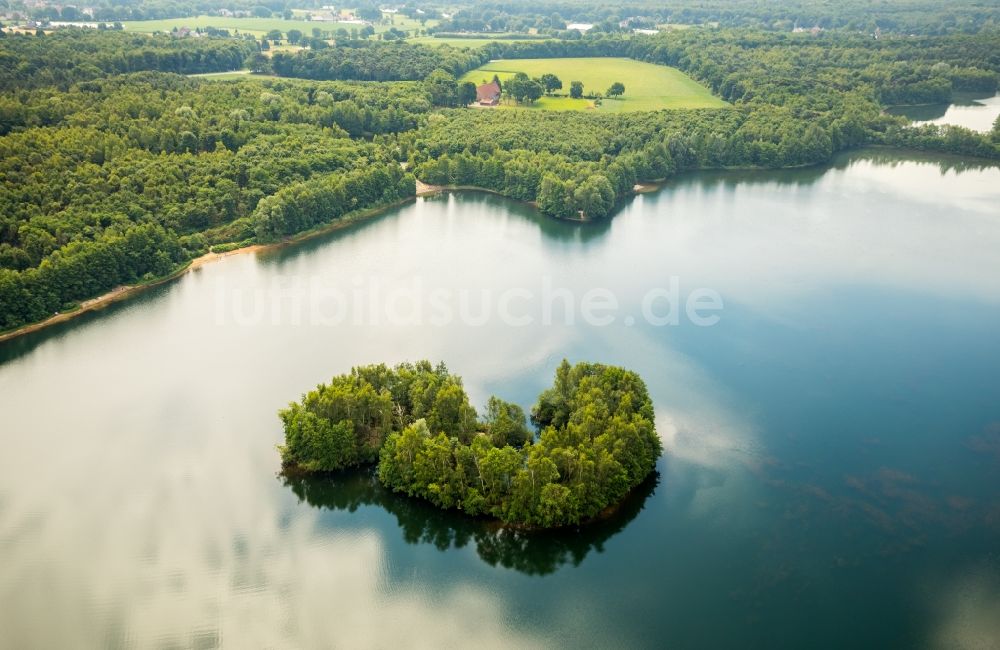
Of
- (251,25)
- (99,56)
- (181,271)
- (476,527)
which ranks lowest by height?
(476,527)

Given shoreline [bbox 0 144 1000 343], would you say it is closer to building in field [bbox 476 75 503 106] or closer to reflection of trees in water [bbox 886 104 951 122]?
reflection of trees in water [bbox 886 104 951 122]

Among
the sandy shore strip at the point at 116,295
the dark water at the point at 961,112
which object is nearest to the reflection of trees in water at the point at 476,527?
the sandy shore strip at the point at 116,295

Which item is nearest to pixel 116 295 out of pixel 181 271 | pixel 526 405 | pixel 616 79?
pixel 181 271

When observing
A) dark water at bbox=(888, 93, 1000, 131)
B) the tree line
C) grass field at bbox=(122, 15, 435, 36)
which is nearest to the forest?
the tree line

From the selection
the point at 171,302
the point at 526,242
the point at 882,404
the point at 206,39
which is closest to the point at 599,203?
the point at 526,242

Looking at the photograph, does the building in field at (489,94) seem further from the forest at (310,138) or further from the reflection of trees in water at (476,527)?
the reflection of trees in water at (476,527)

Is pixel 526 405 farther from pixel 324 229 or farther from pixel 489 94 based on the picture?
pixel 489 94
